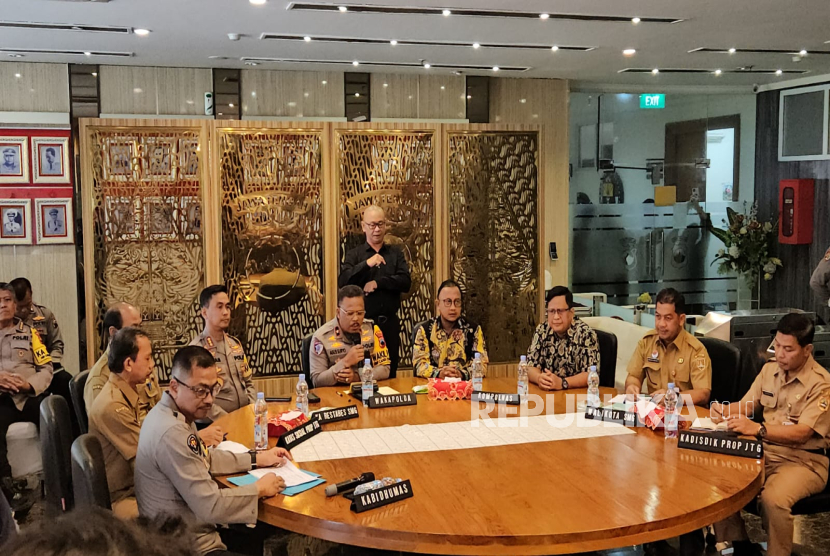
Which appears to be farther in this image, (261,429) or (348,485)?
(261,429)

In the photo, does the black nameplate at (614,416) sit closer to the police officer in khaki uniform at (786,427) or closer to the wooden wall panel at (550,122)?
the police officer in khaki uniform at (786,427)

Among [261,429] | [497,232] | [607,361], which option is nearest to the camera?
[261,429]

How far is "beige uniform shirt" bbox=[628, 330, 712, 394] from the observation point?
4254 millimetres

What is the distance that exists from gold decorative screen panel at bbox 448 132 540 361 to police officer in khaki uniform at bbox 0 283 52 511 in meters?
3.59

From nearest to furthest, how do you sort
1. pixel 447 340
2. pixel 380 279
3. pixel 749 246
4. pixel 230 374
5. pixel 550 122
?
pixel 230 374
pixel 447 340
pixel 380 279
pixel 550 122
pixel 749 246

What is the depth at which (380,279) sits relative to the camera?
6.05m

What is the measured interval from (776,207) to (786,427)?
6070 millimetres

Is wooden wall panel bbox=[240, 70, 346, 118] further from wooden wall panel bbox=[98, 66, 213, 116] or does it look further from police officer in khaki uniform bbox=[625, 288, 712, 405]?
police officer in khaki uniform bbox=[625, 288, 712, 405]

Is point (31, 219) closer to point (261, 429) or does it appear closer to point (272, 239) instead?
point (272, 239)

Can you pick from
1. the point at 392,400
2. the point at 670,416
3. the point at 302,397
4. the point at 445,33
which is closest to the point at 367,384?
the point at 392,400

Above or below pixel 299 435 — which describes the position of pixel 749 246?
above

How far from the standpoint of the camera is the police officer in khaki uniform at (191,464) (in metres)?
2.76

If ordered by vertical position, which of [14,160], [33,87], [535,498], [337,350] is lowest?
[535,498]

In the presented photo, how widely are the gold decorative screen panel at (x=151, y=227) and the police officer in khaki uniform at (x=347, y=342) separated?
2542 mm
